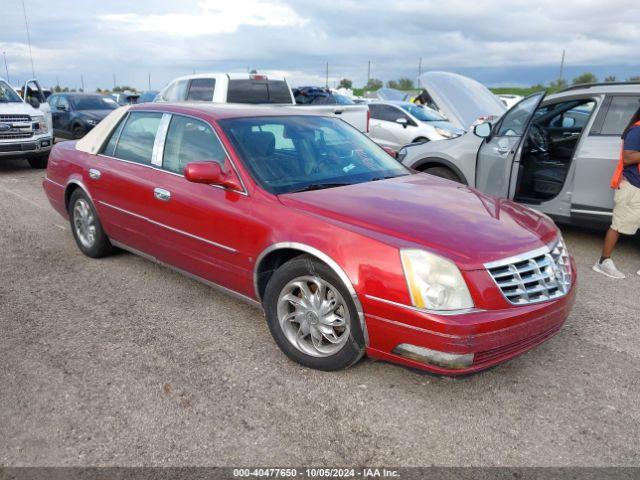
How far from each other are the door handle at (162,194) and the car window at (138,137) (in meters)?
0.32

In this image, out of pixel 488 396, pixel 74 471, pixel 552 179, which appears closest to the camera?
pixel 74 471

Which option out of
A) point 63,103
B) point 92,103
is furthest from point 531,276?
point 63,103

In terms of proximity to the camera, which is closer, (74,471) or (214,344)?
(74,471)

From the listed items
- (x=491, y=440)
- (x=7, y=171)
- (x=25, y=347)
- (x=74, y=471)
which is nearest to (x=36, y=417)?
(x=74, y=471)

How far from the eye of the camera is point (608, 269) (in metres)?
5.07

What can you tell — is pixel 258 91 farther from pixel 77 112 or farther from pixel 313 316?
pixel 313 316

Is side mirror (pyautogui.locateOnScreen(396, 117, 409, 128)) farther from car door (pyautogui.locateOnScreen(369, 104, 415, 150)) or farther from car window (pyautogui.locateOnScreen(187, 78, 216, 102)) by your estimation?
car window (pyautogui.locateOnScreen(187, 78, 216, 102))

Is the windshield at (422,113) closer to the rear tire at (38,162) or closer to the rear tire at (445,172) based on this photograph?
the rear tire at (445,172)

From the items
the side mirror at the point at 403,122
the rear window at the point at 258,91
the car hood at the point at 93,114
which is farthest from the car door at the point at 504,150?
the car hood at the point at 93,114

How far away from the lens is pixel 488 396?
304cm

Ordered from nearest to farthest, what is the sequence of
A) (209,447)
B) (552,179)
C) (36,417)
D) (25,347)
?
(209,447) < (36,417) < (25,347) < (552,179)

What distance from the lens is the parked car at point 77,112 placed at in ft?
46.8

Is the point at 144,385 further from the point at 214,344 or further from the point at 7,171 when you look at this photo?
the point at 7,171

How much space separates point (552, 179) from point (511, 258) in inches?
164
